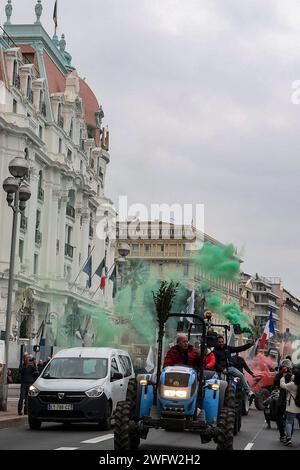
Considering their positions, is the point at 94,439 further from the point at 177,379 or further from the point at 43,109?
the point at 43,109

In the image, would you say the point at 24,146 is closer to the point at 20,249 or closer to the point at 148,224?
the point at 20,249

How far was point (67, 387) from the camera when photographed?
60.6ft

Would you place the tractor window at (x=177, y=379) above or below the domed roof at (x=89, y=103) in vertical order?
below

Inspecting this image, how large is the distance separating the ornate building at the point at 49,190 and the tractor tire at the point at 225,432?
44982mm

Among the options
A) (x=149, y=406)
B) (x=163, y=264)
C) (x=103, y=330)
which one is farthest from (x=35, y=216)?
(x=163, y=264)

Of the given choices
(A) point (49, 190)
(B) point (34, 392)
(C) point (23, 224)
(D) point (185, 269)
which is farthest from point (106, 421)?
(D) point (185, 269)

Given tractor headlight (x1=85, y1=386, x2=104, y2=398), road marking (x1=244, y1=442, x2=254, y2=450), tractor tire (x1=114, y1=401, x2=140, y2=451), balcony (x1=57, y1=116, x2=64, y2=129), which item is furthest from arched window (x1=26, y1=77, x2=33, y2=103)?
tractor tire (x1=114, y1=401, x2=140, y2=451)

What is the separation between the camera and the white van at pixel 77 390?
18.4 meters

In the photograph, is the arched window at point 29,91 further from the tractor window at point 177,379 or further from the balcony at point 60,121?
the tractor window at point 177,379

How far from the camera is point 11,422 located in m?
19.6

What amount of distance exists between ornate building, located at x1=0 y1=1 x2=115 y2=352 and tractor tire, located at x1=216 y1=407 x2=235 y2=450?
1771 inches

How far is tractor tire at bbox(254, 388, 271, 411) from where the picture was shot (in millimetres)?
28953

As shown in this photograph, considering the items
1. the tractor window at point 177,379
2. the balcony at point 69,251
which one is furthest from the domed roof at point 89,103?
the tractor window at point 177,379

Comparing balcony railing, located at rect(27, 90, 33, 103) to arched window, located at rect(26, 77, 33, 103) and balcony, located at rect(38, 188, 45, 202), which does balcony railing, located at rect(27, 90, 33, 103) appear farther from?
balcony, located at rect(38, 188, 45, 202)
